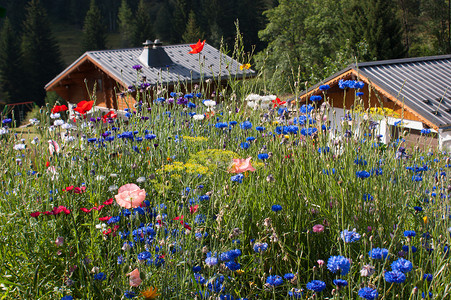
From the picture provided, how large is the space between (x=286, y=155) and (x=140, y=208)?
1.01m

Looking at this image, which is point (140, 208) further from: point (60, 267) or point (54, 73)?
point (54, 73)

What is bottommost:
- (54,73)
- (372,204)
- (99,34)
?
(372,204)

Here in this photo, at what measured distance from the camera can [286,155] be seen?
2.58 m

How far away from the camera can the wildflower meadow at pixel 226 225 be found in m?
1.65

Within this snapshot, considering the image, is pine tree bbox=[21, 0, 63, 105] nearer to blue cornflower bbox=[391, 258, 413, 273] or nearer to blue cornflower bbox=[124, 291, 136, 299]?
blue cornflower bbox=[124, 291, 136, 299]

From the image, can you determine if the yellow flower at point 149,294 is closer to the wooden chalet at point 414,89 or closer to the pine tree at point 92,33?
the wooden chalet at point 414,89

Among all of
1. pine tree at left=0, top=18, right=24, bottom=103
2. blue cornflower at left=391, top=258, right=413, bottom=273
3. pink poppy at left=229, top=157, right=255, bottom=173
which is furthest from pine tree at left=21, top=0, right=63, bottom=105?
blue cornflower at left=391, top=258, right=413, bottom=273

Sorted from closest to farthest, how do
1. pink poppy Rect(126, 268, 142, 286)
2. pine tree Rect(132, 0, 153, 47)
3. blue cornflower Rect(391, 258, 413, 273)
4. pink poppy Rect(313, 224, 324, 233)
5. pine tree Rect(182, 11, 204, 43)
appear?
blue cornflower Rect(391, 258, 413, 273) < pink poppy Rect(126, 268, 142, 286) < pink poppy Rect(313, 224, 324, 233) < pine tree Rect(182, 11, 204, 43) < pine tree Rect(132, 0, 153, 47)

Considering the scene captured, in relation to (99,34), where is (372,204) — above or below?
below

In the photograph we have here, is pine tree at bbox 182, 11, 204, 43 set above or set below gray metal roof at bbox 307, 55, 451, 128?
above

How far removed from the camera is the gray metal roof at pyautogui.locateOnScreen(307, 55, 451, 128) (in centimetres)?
1550

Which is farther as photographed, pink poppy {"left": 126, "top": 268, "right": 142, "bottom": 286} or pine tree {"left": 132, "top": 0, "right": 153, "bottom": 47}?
pine tree {"left": 132, "top": 0, "right": 153, "bottom": 47}

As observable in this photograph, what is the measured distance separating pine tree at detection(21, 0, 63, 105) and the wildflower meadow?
55.0 m

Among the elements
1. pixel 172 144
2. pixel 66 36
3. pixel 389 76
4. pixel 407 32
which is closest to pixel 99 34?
pixel 66 36
